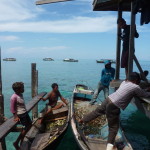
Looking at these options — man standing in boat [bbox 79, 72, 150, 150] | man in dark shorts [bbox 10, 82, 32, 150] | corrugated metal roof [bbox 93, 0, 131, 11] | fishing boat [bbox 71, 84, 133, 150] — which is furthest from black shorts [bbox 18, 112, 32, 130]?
corrugated metal roof [bbox 93, 0, 131, 11]

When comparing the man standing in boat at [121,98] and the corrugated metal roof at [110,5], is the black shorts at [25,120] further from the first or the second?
the corrugated metal roof at [110,5]

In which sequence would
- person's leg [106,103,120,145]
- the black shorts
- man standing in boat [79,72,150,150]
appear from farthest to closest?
1. the black shorts
2. person's leg [106,103,120,145]
3. man standing in boat [79,72,150,150]

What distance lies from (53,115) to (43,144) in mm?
2542

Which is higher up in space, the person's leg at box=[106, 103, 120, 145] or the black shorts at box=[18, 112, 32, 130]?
the person's leg at box=[106, 103, 120, 145]

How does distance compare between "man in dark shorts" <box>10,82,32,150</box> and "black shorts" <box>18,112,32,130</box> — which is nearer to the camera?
"man in dark shorts" <box>10,82,32,150</box>

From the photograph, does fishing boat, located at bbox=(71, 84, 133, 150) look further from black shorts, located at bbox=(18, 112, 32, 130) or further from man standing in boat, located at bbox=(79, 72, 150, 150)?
black shorts, located at bbox=(18, 112, 32, 130)

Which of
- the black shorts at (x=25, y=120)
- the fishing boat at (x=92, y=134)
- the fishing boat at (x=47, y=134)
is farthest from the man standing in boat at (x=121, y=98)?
the black shorts at (x=25, y=120)

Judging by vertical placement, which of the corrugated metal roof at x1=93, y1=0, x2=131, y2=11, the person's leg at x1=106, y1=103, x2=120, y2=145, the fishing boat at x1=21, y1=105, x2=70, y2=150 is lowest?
the fishing boat at x1=21, y1=105, x2=70, y2=150

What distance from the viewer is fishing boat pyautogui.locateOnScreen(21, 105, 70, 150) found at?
279 inches

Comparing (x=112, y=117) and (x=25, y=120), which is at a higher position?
(x=112, y=117)

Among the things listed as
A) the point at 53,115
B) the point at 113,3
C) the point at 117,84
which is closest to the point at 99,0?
the point at 113,3

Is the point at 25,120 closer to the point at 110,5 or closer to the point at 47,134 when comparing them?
the point at 47,134

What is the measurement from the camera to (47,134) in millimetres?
7789

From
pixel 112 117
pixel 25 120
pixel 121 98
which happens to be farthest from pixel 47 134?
pixel 121 98
